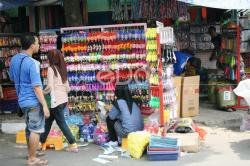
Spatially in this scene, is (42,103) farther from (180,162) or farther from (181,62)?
(181,62)

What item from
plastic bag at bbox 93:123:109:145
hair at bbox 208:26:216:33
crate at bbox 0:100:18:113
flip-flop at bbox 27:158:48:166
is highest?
hair at bbox 208:26:216:33

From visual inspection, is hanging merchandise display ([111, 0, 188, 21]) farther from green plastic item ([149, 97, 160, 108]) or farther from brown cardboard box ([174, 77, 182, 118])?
green plastic item ([149, 97, 160, 108])

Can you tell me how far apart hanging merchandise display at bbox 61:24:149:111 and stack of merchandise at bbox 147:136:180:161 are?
1.48m

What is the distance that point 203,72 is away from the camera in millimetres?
12297

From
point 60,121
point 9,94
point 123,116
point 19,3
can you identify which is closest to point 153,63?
point 123,116

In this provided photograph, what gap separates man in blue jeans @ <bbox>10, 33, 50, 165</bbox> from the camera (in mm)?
6633

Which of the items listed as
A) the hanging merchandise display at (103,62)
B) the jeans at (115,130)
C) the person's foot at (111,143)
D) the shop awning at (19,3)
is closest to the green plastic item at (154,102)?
the hanging merchandise display at (103,62)

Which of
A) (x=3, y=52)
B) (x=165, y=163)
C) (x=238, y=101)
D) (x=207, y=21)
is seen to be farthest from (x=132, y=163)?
(x=207, y=21)

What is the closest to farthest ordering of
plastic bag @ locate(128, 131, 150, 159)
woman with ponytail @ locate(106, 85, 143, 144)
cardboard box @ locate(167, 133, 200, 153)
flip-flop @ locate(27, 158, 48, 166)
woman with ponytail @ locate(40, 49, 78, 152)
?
1. flip-flop @ locate(27, 158, 48, 166)
2. plastic bag @ locate(128, 131, 150, 159)
3. cardboard box @ locate(167, 133, 200, 153)
4. woman with ponytail @ locate(40, 49, 78, 152)
5. woman with ponytail @ locate(106, 85, 143, 144)

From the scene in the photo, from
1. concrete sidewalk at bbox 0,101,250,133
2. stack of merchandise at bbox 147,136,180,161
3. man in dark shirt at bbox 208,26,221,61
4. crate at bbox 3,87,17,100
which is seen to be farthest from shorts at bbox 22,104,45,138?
man in dark shirt at bbox 208,26,221,61

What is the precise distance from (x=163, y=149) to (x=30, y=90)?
2181 mm

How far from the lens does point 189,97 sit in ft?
33.1

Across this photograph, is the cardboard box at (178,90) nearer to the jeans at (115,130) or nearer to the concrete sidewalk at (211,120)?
the concrete sidewalk at (211,120)

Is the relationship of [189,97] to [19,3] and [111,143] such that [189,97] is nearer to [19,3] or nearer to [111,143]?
[111,143]
